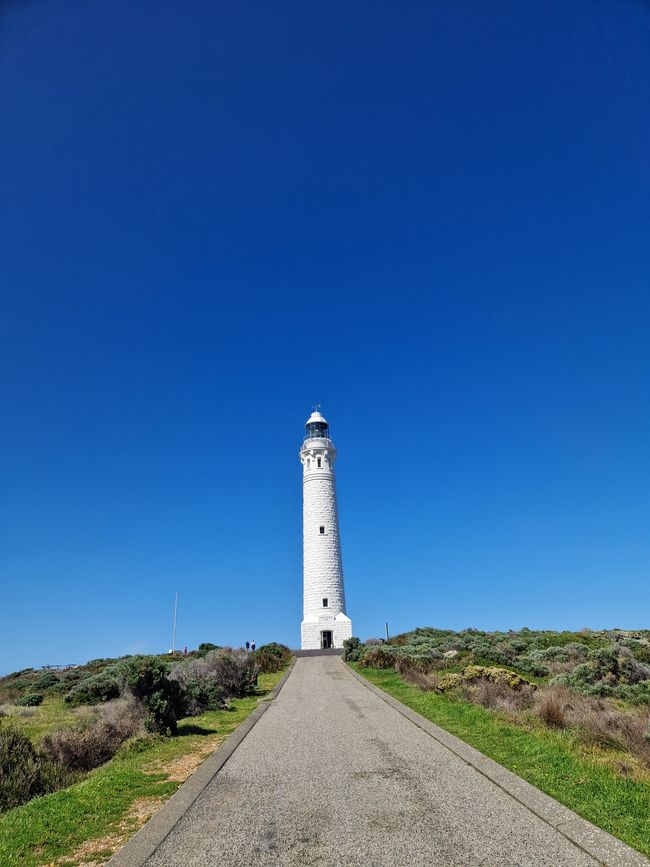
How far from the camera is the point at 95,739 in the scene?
368 inches

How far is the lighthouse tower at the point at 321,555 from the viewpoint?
38312mm

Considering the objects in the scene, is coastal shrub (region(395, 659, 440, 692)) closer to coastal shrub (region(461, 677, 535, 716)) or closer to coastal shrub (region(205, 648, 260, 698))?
coastal shrub (region(461, 677, 535, 716))

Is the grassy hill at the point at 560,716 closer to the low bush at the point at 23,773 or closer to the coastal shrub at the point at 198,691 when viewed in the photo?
the coastal shrub at the point at 198,691

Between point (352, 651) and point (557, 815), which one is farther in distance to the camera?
point (352, 651)

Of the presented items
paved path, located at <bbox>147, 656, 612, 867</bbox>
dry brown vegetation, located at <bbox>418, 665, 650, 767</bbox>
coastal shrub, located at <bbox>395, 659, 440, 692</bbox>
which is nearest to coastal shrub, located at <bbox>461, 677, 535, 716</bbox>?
dry brown vegetation, located at <bbox>418, 665, 650, 767</bbox>

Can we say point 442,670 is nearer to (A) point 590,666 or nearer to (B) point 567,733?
(A) point 590,666

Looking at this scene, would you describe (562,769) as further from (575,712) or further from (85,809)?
(85,809)

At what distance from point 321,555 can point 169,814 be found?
3487cm

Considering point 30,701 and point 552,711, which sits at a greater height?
point 552,711

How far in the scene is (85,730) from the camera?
32.1 ft

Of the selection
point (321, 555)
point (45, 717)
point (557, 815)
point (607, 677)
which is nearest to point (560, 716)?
point (557, 815)

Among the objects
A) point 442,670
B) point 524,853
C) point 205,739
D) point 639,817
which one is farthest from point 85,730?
point 442,670

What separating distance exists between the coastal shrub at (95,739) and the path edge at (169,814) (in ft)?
7.36

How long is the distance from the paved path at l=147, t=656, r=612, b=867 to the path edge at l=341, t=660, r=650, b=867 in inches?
3.9
